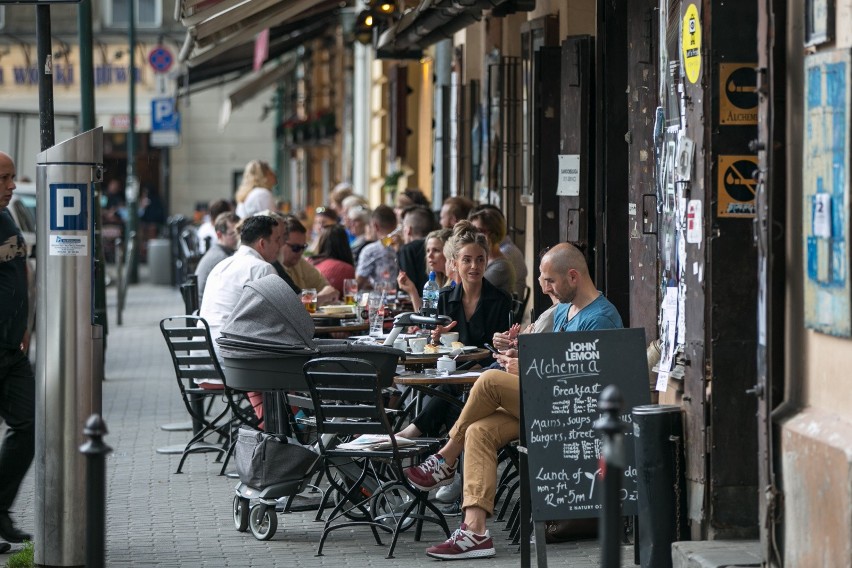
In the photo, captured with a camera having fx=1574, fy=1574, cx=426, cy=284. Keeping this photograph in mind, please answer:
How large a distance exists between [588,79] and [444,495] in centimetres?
326

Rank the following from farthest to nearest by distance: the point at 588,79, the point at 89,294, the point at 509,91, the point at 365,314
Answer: the point at 509,91 → the point at 365,314 → the point at 588,79 → the point at 89,294

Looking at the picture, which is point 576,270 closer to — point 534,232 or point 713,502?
point 713,502

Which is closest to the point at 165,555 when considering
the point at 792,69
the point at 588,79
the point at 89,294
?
the point at 89,294

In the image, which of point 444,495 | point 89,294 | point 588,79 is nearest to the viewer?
point 89,294

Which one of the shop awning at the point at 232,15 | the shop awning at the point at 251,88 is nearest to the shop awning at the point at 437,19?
the shop awning at the point at 232,15

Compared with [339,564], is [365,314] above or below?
above

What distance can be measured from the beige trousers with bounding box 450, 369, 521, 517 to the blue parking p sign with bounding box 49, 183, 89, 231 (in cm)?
202

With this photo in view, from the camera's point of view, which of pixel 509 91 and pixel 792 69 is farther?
pixel 509 91

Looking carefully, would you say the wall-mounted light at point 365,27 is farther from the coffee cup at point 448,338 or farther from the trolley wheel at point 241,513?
the trolley wheel at point 241,513

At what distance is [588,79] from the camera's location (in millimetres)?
10469

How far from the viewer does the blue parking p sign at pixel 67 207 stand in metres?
6.92

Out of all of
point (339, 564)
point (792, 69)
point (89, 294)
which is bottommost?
point (339, 564)

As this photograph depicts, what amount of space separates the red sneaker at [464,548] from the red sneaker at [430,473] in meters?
0.40

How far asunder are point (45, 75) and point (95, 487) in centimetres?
303
